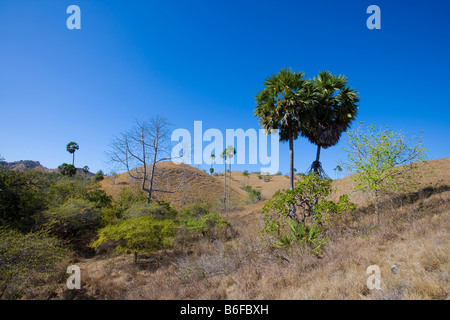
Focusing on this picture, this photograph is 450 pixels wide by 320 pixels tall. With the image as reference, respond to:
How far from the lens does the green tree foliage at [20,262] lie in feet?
21.4

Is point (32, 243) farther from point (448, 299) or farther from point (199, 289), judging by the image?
point (448, 299)

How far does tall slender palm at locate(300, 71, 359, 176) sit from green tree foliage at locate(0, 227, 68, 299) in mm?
16996

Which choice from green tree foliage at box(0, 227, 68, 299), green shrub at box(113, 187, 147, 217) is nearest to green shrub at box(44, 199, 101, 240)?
green shrub at box(113, 187, 147, 217)

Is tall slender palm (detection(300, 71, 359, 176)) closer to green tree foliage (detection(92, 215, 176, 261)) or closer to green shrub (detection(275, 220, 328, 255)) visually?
green shrub (detection(275, 220, 328, 255))

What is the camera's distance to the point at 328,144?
1633 centimetres

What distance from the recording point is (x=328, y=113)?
15906 mm

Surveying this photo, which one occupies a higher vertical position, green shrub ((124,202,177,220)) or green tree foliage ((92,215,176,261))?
green shrub ((124,202,177,220))

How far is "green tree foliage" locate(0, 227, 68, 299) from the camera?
21.4 ft

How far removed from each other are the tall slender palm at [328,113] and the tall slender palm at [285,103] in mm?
828

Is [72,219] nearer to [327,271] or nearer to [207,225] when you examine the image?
[207,225]

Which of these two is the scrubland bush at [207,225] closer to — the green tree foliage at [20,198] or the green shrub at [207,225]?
the green shrub at [207,225]

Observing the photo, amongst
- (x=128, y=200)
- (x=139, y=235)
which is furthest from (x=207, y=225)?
(x=128, y=200)
